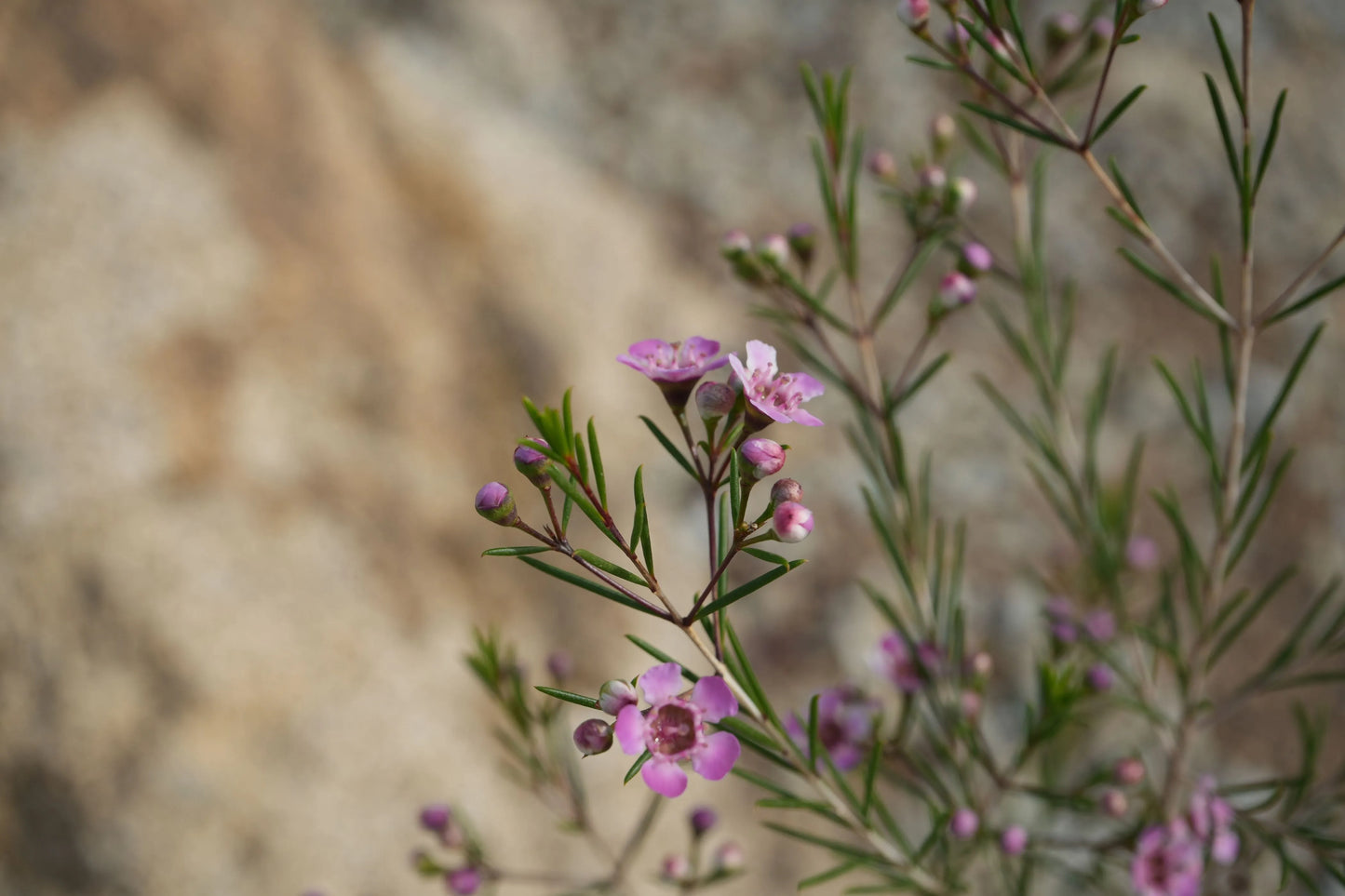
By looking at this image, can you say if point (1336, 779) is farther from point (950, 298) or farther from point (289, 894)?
point (289, 894)

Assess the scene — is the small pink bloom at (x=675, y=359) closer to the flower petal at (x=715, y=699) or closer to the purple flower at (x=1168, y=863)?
the flower petal at (x=715, y=699)

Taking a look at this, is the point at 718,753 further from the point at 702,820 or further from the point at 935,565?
the point at 935,565

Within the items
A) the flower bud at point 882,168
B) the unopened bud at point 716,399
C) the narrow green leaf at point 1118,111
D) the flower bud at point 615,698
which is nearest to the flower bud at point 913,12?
the narrow green leaf at point 1118,111

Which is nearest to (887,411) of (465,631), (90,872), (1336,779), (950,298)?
(950,298)

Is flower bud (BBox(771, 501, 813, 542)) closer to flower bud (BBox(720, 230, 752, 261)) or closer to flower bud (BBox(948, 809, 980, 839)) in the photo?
flower bud (BBox(720, 230, 752, 261))

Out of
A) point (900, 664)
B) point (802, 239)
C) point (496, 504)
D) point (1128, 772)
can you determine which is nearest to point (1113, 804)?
point (1128, 772)
